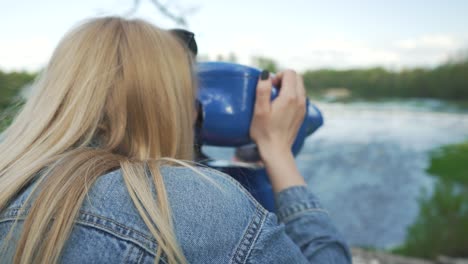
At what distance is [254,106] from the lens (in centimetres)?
110

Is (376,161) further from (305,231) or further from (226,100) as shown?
(305,231)

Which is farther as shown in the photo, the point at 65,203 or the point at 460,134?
the point at 460,134

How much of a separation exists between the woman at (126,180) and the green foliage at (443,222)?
3116mm

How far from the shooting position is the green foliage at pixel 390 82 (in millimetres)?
5887

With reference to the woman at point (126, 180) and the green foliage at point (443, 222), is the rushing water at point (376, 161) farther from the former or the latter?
the woman at point (126, 180)

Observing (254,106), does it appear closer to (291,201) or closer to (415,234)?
(291,201)

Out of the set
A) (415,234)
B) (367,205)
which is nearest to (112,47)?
(415,234)

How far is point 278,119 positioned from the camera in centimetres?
105

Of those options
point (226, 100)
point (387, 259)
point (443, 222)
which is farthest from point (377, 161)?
point (226, 100)

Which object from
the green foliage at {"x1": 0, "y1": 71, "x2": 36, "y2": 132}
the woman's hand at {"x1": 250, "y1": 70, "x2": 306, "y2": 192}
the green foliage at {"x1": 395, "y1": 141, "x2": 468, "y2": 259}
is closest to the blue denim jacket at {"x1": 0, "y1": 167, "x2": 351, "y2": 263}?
the woman's hand at {"x1": 250, "y1": 70, "x2": 306, "y2": 192}

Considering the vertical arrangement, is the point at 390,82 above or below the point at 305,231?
below

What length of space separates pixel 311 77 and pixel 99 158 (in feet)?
19.7

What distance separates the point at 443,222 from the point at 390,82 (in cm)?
341

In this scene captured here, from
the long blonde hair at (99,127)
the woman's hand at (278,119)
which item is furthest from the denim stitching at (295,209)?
the long blonde hair at (99,127)
